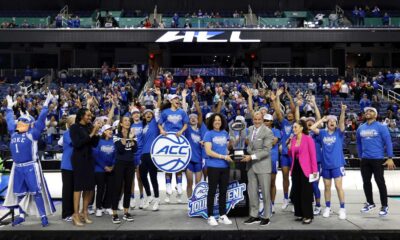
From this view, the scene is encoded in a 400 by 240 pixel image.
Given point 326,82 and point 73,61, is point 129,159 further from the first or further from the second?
point 73,61

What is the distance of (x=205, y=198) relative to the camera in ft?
28.7

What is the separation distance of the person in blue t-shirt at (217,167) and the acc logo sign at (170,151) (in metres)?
1.15

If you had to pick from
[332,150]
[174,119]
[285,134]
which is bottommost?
[332,150]

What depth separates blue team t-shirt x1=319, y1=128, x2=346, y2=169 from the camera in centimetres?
886

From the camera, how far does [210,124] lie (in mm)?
8352

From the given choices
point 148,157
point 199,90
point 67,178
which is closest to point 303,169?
point 148,157

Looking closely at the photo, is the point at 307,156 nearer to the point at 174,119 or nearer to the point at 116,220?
the point at 174,119

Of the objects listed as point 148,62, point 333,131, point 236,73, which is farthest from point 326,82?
point 333,131

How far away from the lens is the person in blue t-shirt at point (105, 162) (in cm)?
883

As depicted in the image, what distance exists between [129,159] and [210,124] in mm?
1651

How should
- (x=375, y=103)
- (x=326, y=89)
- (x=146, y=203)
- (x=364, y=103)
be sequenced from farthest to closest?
1. (x=326, y=89)
2. (x=375, y=103)
3. (x=364, y=103)
4. (x=146, y=203)

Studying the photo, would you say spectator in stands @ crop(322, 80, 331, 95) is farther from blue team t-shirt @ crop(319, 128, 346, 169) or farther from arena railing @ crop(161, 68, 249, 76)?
blue team t-shirt @ crop(319, 128, 346, 169)

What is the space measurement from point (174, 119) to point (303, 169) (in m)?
2.88

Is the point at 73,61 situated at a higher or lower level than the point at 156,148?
higher
